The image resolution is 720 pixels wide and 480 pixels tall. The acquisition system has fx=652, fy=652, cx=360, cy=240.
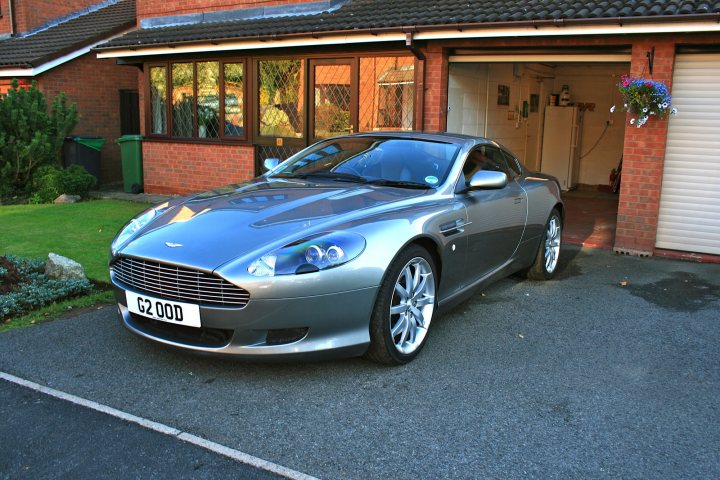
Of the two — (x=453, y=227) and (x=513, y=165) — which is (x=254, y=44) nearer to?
(x=513, y=165)

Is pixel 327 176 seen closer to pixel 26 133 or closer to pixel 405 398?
pixel 405 398

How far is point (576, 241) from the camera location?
332 inches

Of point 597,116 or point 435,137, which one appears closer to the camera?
point 435,137

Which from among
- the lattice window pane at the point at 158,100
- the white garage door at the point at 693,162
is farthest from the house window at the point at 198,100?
the white garage door at the point at 693,162

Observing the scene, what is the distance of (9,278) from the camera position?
544 centimetres

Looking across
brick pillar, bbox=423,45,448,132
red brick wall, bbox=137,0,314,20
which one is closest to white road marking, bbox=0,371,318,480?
brick pillar, bbox=423,45,448,132

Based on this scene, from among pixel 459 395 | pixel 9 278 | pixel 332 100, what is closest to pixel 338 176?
pixel 459 395

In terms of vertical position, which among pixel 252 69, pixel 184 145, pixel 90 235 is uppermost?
pixel 252 69

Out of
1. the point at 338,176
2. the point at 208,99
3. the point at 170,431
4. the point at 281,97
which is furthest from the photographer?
the point at 208,99

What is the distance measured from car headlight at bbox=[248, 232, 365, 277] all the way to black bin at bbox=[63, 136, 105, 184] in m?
11.1

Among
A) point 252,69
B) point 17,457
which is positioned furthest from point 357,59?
point 17,457

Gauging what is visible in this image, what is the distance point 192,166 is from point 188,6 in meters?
3.10

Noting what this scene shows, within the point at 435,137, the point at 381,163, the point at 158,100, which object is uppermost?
the point at 158,100

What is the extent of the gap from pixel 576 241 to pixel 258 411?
6094mm
